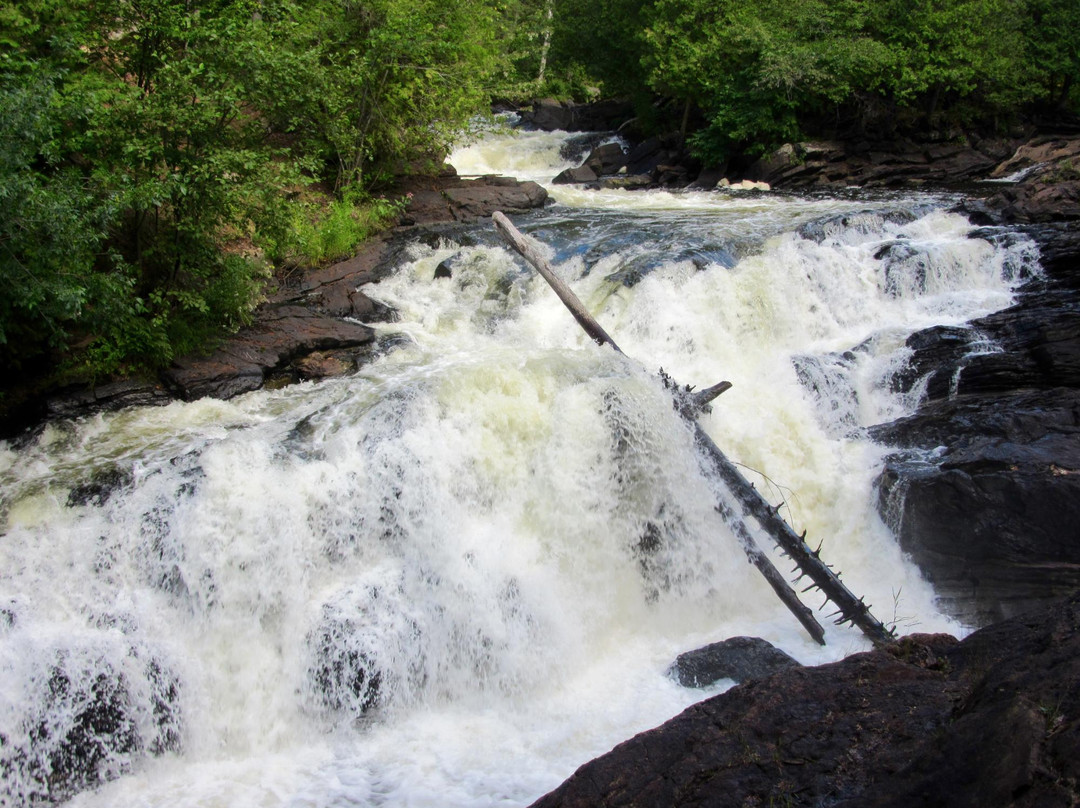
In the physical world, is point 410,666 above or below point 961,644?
below

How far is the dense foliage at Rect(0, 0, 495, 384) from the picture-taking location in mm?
7031

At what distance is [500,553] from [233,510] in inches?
92.2

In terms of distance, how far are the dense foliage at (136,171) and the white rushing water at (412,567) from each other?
48.7 inches

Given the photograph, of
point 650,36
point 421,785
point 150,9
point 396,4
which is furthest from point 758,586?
point 650,36

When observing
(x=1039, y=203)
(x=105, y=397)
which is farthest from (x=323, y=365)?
(x=1039, y=203)

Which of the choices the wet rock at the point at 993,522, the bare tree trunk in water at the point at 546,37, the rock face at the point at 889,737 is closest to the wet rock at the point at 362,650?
the rock face at the point at 889,737

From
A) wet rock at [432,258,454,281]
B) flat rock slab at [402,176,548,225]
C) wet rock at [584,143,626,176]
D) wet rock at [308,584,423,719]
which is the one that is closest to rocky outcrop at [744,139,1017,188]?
wet rock at [584,143,626,176]

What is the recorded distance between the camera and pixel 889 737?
274cm

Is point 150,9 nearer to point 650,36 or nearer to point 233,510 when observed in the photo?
point 233,510

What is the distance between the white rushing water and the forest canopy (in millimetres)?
1547

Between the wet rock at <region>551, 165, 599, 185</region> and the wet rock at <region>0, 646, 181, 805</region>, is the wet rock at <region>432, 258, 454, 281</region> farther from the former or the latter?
the wet rock at <region>551, 165, 599, 185</region>

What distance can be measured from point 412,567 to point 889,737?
4.57m

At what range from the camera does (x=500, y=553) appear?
6914 millimetres

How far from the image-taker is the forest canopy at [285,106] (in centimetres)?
765
